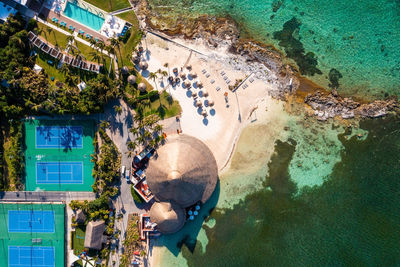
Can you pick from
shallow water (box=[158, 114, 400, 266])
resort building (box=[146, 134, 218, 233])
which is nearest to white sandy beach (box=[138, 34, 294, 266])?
resort building (box=[146, 134, 218, 233])

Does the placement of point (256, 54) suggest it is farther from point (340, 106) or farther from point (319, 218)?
point (319, 218)

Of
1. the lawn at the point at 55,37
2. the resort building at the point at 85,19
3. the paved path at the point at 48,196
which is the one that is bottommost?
the paved path at the point at 48,196

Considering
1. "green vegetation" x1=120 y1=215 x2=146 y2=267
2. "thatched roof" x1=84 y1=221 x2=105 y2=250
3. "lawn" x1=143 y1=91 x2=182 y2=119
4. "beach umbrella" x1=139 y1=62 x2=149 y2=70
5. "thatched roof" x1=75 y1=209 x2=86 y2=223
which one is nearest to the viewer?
"thatched roof" x1=84 y1=221 x2=105 y2=250

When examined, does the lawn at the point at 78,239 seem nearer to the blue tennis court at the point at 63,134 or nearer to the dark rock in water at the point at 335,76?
the blue tennis court at the point at 63,134

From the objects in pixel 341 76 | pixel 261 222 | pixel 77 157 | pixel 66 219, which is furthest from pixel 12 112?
pixel 341 76

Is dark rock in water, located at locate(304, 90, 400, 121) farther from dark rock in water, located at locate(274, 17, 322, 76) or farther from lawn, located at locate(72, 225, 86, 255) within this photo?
lawn, located at locate(72, 225, 86, 255)

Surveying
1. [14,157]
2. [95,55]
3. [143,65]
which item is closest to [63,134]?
[14,157]

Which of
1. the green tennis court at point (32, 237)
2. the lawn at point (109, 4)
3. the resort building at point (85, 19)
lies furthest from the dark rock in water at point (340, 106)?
the green tennis court at point (32, 237)
